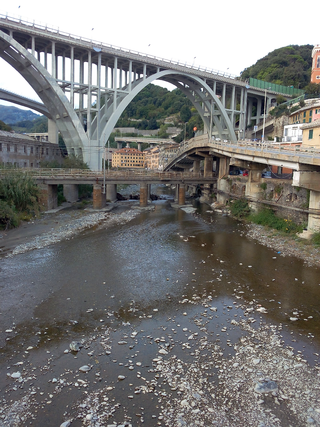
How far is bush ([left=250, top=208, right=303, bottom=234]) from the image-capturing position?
977 inches

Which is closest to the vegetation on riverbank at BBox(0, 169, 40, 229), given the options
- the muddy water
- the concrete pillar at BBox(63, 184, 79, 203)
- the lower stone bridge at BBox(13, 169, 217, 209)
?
the lower stone bridge at BBox(13, 169, 217, 209)

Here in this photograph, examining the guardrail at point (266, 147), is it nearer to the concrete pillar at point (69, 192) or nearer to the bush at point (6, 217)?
the concrete pillar at point (69, 192)

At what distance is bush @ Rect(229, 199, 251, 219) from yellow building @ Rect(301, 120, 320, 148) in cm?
871

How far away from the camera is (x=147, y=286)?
49.0 feet

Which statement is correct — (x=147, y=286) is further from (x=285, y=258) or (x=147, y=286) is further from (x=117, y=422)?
(x=285, y=258)

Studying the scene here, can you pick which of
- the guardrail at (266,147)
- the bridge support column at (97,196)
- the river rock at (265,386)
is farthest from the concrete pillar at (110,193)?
the river rock at (265,386)

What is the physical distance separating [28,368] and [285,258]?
51.0 feet

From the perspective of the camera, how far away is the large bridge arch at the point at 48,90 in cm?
4034

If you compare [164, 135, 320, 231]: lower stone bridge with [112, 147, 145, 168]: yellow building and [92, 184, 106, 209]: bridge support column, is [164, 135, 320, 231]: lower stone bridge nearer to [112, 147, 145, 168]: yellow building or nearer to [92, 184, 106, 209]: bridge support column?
[92, 184, 106, 209]: bridge support column

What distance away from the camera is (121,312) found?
12.3 m

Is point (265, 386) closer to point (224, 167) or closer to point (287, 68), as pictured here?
point (224, 167)

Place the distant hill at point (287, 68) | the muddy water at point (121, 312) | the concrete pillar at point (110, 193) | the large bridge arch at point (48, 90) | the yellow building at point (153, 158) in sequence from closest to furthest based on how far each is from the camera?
the muddy water at point (121, 312)
the large bridge arch at point (48, 90)
the concrete pillar at point (110, 193)
the distant hill at point (287, 68)
the yellow building at point (153, 158)

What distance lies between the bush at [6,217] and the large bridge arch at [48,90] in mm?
21864

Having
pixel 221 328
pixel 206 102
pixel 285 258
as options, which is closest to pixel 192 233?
pixel 285 258
